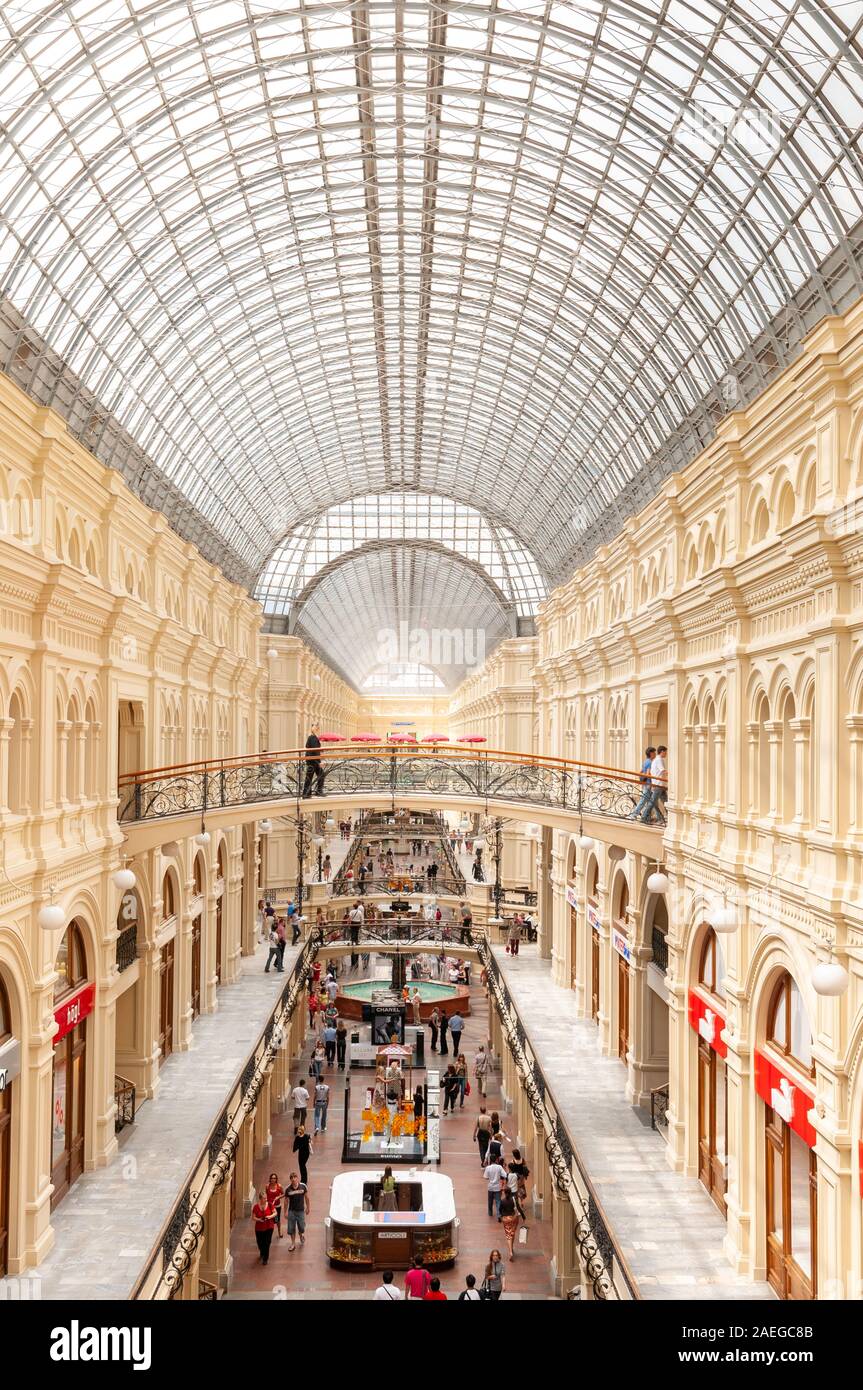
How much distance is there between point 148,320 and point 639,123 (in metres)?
11.6

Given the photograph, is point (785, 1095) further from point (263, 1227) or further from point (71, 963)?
point (263, 1227)

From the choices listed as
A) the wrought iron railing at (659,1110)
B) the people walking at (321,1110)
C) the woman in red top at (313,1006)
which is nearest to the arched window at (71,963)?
the wrought iron railing at (659,1110)

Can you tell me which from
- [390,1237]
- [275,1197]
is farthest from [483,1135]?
[275,1197]

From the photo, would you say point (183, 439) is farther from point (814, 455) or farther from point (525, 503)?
point (814, 455)

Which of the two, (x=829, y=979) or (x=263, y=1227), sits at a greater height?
(x=829, y=979)

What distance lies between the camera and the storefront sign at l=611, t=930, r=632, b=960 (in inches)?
909

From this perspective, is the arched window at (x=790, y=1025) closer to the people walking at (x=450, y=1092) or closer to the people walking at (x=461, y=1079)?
the people walking at (x=450, y=1092)

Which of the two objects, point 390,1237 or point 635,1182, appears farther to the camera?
point 390,1237

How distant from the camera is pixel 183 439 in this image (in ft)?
101

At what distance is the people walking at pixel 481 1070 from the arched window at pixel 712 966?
16.6 metres

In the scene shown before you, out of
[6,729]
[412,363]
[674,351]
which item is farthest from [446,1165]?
[412,363]

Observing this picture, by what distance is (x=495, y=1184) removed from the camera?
78.3 ft

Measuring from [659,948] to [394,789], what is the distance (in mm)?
7642
